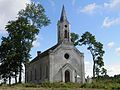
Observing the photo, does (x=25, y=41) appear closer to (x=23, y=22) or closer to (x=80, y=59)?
(x=23, y=22)

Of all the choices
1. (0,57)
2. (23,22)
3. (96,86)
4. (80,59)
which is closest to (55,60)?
(80,59)

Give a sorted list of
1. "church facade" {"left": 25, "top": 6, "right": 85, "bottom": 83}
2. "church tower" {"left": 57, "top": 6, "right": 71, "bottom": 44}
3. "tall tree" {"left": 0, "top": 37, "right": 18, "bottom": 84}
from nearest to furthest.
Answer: "church facade" {"left": 25, "top": 6, "right": 85, "bottom": 83}
"church tower" {"left": 57, "top": 6, "right": 71, "bottom": 44}
"tall tree" {"left": 0, "top": 37, "right": 18, "bottom": 84}

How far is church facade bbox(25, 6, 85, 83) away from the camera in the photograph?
172 feet

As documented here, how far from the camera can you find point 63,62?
175 feet

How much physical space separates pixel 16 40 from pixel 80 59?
12603 millimetres

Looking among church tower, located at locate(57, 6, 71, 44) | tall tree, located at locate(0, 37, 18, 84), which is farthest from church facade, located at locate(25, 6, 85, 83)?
tall tree, located at locate(0, 37, 18, 84)

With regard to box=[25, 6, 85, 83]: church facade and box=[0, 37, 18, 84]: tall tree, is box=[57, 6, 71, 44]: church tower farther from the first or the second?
box=[0, 37, 18, 84]: tall tree

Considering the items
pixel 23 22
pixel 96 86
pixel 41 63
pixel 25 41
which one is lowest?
pixel 96 86

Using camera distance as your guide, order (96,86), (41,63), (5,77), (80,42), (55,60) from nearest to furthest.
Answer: (96,86) < (55,60) < (41,63) < (5,77) < (80,42)

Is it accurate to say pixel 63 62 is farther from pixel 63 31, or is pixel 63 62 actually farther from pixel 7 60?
pixel 7 60

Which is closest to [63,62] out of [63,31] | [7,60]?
[63,31]

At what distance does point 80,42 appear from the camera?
67.4m

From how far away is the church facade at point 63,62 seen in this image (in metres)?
52.4

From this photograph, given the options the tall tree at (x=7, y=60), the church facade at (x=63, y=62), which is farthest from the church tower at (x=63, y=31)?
the tall tree at (x=7, y=60)
